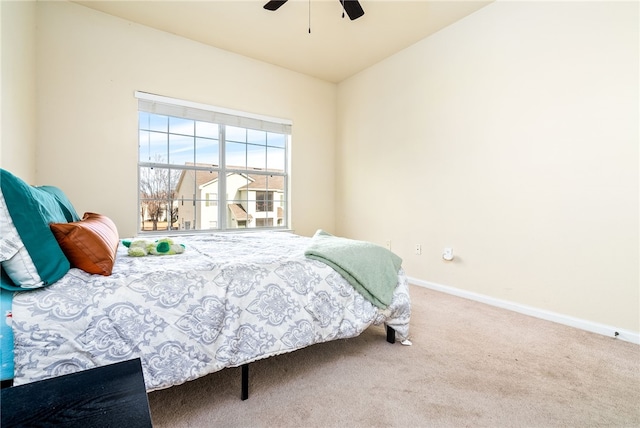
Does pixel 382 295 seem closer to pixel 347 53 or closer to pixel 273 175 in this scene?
pixel 273 175

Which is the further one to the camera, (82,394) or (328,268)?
(328,268)

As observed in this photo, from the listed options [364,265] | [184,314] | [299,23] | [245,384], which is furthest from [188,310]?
[299,23]

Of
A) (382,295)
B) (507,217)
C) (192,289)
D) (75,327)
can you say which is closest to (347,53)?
(507,217)

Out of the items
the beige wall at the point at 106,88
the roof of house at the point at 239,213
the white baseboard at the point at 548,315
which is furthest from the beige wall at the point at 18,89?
the white baseboard at the point at 548,315

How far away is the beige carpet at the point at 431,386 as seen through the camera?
50.6 inches

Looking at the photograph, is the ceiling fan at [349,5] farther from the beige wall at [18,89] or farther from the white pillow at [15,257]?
the white pillow at [15,257]

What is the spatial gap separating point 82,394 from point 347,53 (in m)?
3.86

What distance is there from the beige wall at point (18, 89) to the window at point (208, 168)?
821mm

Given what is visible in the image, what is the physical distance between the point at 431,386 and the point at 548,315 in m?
1.56

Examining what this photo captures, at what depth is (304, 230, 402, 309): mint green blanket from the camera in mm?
1698

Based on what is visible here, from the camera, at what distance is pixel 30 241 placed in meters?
1.06

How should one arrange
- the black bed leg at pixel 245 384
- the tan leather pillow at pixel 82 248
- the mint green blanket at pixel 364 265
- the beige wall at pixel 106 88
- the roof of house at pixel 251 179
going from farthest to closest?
the roof of house at pixel 251 179, the beige wall at pixel 106 88, the mint green blanket at pixel 364 265, the black bed leg at pixel 245 384, the tan leather pillow at pixel 82 248

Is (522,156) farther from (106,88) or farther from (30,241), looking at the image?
(106,88)

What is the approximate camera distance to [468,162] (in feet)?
9.72
